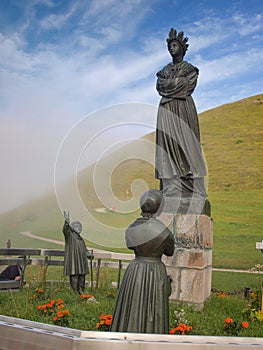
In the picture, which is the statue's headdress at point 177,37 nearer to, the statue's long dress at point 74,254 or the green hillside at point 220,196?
the green hillside at point 220,196

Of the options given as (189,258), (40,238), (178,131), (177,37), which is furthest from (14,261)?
(40,238)

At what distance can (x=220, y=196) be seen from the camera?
27.9 m

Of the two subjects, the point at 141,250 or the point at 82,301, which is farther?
the point at 82,301

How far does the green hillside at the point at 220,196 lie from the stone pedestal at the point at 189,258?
901mm

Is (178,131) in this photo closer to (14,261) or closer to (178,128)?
(178,128)

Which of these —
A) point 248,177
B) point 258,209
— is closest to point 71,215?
point 258,209

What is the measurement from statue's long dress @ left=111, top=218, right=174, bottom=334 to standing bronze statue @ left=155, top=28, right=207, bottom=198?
12.7 ft

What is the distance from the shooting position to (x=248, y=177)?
3016cm

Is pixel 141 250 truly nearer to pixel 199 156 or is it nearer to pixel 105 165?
pixel 105 165

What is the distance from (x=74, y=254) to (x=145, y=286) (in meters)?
4.78

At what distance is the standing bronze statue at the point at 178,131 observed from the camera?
771cm

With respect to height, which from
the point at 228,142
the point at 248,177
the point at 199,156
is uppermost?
the point at 228,142

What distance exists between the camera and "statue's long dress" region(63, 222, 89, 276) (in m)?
8.12

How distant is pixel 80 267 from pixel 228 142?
102 ft
